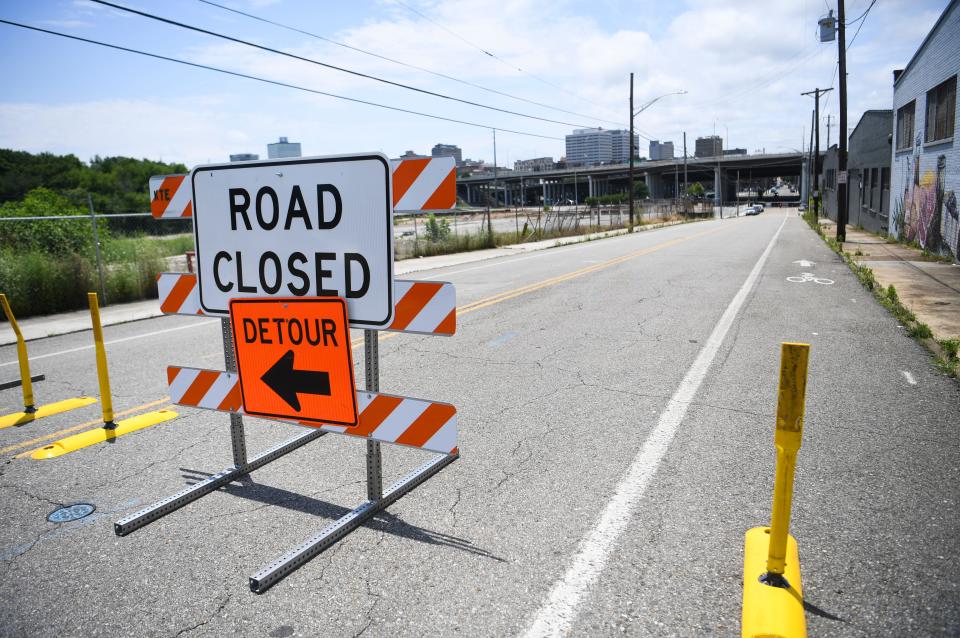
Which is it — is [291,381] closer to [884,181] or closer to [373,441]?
[373,441]

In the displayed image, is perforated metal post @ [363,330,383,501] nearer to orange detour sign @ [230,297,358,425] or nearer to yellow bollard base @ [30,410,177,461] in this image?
orange detour sign @ [230,297,358,425]

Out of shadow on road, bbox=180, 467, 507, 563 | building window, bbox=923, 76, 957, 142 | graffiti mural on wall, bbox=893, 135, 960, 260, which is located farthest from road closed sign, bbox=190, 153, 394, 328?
building window, bbox=923, 76, 957, 142

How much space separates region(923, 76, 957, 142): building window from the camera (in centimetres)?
1812

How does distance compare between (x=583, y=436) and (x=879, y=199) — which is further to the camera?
(x=879, y=199)

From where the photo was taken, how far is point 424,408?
12.1ft

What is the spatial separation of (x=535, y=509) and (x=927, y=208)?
2163cm

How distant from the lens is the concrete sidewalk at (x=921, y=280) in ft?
30.4

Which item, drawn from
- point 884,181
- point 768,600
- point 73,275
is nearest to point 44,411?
point 768,600

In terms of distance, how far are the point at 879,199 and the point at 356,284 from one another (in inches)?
1334

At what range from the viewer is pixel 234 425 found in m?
4.51

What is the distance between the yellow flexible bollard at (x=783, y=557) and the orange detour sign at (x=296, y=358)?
2.23m

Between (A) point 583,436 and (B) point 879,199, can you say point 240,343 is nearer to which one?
(A) point 583,436

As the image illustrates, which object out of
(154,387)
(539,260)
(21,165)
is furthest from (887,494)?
(21,165)

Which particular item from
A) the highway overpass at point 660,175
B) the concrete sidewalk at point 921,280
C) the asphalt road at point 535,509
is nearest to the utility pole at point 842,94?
the concrete sidewalk at point 921,280
